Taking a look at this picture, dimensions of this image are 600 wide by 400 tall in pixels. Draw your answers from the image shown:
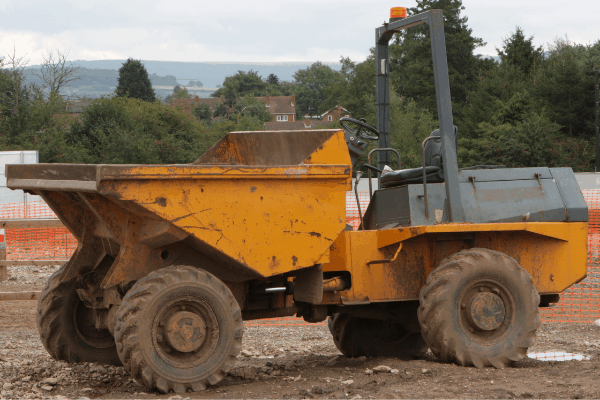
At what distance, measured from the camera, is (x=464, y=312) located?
5.86m

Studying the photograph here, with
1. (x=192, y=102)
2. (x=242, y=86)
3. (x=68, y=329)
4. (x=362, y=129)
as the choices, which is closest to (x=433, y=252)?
(x=362, y=129)

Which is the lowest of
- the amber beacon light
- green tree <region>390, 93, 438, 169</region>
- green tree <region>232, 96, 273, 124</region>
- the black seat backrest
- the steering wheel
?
the black seat backrest

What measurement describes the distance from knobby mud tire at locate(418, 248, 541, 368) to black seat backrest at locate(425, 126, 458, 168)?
854mm

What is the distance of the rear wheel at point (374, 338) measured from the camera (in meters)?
7.14

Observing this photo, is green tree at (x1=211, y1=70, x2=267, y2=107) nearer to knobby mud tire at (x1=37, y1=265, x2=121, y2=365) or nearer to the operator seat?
the operator seat

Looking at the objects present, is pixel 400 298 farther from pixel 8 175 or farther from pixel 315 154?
pixel 8 175

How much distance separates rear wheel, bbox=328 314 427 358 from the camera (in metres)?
7.14

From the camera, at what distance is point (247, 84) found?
113 m

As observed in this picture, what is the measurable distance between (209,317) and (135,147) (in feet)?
113

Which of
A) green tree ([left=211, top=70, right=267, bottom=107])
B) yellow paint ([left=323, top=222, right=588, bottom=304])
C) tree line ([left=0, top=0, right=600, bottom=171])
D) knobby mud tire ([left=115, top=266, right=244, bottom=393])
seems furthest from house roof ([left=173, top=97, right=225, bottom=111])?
knobby mud tire ([left=115, top=266, right=244, bottom=393])

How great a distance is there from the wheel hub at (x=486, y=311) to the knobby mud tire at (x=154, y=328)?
200 cm

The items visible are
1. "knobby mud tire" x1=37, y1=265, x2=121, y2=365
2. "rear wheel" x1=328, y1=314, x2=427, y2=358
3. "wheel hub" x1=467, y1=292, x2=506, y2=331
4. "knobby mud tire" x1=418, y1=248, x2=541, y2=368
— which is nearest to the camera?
"knobby mud tire" x1=418, y1=248, x2=541, y2=368

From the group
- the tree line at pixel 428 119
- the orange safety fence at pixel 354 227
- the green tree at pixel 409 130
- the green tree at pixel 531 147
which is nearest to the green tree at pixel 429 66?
the tree line at pixel 428 119

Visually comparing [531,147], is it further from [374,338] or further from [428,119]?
[374,338]
